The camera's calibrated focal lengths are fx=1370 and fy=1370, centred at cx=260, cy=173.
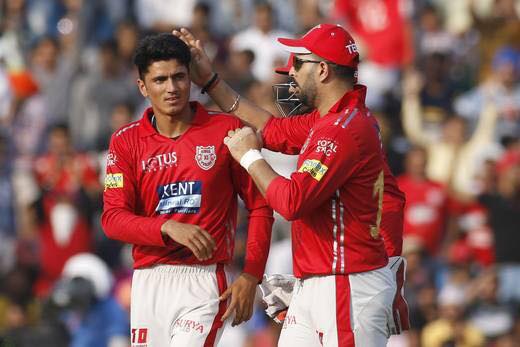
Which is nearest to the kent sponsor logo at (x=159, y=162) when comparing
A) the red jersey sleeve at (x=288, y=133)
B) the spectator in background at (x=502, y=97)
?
the red jersey sleeve at (x=288, y=133)

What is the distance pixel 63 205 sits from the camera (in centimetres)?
1545

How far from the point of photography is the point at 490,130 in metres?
16.5

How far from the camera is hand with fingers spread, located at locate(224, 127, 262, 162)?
7.93 metres

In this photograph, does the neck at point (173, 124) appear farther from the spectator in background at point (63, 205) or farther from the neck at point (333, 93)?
the spectator in background at point (63, 205)

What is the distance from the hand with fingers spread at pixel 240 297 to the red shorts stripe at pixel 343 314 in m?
0.60

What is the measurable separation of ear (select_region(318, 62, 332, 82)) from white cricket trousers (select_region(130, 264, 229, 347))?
1296mm

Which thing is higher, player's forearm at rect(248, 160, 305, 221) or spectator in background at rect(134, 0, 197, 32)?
spectator in background at rect(134, 0, 197, 32)

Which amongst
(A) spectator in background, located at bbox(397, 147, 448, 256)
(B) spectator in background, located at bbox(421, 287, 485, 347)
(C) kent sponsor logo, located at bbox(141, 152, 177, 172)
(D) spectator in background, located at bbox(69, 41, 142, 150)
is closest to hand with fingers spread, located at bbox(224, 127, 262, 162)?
(C) kent sponsor logo, located at bbox(141, 152, 177, 172)

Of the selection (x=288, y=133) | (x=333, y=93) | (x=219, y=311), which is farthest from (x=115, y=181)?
(x=333, y=93)

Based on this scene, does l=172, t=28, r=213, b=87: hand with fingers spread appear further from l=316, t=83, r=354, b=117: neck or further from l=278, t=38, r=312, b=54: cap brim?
l=316, t=83, r=354, b=117: neck

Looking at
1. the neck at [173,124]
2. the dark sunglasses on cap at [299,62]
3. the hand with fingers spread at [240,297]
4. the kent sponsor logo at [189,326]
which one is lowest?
the kent sponsor logo at [189,326]

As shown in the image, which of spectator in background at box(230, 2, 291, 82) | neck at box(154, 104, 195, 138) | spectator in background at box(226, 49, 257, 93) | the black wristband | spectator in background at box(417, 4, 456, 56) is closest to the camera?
neck at box(154, 104, 195, 138)

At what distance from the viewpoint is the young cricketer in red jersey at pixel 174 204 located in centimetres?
811

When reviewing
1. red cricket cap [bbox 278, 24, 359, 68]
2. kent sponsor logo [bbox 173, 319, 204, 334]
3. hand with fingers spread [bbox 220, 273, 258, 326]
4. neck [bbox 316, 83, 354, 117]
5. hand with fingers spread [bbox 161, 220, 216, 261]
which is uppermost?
red cricket cap [bbox 278, 24, 359, 68]
